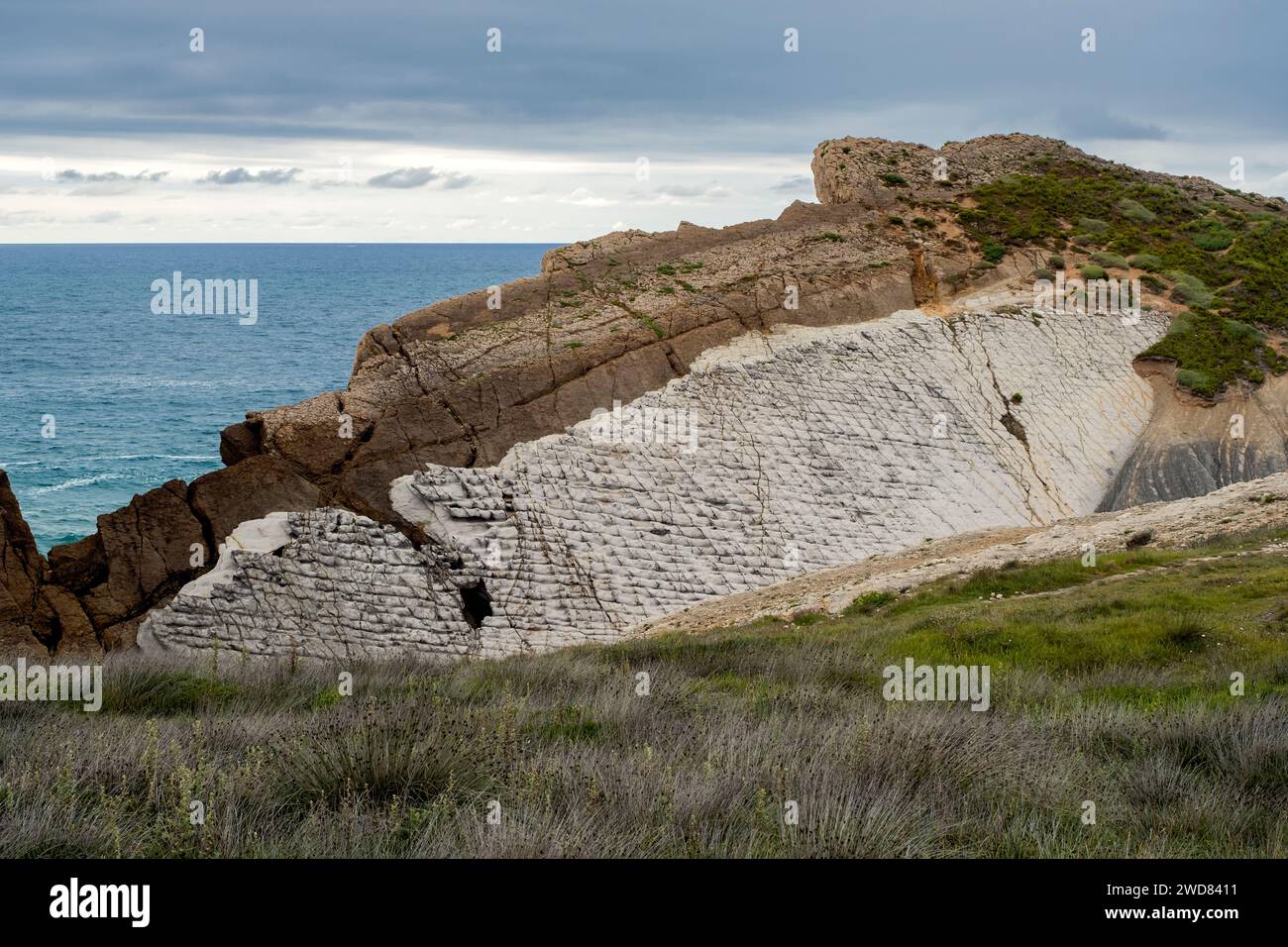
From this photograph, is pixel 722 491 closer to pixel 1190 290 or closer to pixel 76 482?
pixel 1190 290

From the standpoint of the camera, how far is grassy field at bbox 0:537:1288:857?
547cm

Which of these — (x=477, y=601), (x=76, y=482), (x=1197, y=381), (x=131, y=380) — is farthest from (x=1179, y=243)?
(x=131, y=380)

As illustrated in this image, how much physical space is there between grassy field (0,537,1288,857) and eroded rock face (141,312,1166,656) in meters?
8.61

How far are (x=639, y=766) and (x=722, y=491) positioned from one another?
17482mm

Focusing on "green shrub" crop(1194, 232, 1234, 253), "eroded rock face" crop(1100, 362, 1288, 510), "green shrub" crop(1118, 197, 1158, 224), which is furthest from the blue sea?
"green shrub" crop(1194, 232, 1234, 253)

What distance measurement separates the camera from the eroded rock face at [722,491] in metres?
19.9

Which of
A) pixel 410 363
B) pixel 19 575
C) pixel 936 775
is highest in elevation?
pixel 410 363

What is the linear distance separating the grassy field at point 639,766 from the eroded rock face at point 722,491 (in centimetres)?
861

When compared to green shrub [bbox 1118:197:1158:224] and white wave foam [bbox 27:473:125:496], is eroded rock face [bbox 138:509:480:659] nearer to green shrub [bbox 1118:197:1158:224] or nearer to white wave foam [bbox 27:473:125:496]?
green shrub [bbox 1118:197:1158:224]

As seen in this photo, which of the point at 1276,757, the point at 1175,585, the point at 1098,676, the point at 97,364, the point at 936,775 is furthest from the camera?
the point at 97,364
